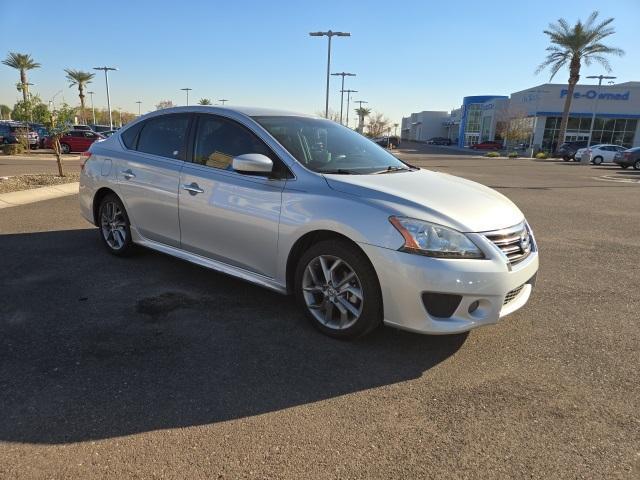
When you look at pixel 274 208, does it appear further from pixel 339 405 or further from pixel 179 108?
pixel 179 108

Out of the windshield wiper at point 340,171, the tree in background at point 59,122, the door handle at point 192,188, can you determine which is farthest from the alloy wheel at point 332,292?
the tree in background at point 59,122

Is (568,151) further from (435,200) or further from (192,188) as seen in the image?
(192,188)

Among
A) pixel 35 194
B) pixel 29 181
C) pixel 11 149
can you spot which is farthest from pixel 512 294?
pixel 11 149

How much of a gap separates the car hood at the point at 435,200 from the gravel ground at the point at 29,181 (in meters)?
9.68

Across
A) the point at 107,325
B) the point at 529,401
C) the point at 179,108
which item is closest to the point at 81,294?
the point at 107,325

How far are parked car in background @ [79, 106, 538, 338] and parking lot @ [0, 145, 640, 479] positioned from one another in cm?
37

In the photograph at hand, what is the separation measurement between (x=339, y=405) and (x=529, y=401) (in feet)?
3.82

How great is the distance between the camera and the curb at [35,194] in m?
9.18

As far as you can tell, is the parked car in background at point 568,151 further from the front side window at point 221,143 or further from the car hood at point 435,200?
the front side window at point 221,143

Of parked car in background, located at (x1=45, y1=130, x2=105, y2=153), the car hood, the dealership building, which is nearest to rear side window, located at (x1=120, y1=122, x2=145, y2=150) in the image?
the car hood

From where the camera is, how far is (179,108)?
16.2 feet

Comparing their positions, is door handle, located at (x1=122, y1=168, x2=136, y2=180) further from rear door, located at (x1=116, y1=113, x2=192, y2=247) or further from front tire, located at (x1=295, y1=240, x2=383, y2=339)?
front tire, located at (x1=295, y1=240, x2=383, y2=339)

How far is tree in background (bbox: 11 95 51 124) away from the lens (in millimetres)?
16228

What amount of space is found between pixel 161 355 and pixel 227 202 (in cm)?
135
